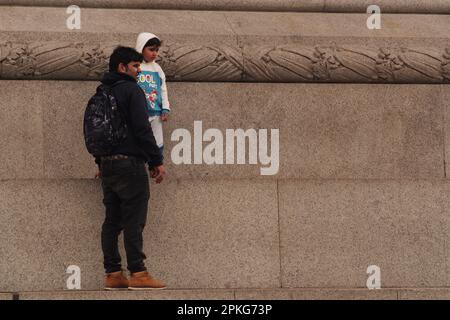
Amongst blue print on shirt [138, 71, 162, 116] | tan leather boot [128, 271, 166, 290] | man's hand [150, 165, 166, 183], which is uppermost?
blue print on shirt [138, 71, 162, 116]

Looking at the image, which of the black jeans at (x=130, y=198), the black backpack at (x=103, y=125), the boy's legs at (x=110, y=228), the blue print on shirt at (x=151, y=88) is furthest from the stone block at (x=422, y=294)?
the blue print on shirt at (x=151, y=88)

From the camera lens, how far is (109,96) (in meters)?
15.2

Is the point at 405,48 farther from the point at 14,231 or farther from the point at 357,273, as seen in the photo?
the point at 14,231

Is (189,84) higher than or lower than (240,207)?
higher

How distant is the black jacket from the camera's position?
15.0 meters

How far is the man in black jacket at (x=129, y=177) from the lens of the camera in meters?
15.0

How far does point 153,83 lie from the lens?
16.1 meters

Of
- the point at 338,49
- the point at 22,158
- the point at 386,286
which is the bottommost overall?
the point at 386,286

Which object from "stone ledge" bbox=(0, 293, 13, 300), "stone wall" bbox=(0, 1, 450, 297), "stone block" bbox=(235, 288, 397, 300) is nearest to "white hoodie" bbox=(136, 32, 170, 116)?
"stone wall" bbox=(0, 1, 450, 297)

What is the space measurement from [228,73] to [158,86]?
0.98 m

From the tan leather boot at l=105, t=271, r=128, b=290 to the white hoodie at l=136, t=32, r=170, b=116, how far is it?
1.83m

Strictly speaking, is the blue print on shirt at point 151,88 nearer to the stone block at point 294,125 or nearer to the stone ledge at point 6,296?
the stone block at point 294,125

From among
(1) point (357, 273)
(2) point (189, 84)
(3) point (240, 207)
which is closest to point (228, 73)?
(2) point (189, 84)

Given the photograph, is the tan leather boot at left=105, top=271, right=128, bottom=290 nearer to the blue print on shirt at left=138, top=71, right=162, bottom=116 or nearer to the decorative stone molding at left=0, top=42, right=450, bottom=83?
the blue print on shirt at left=138, top=71, right=162, bottom=116
